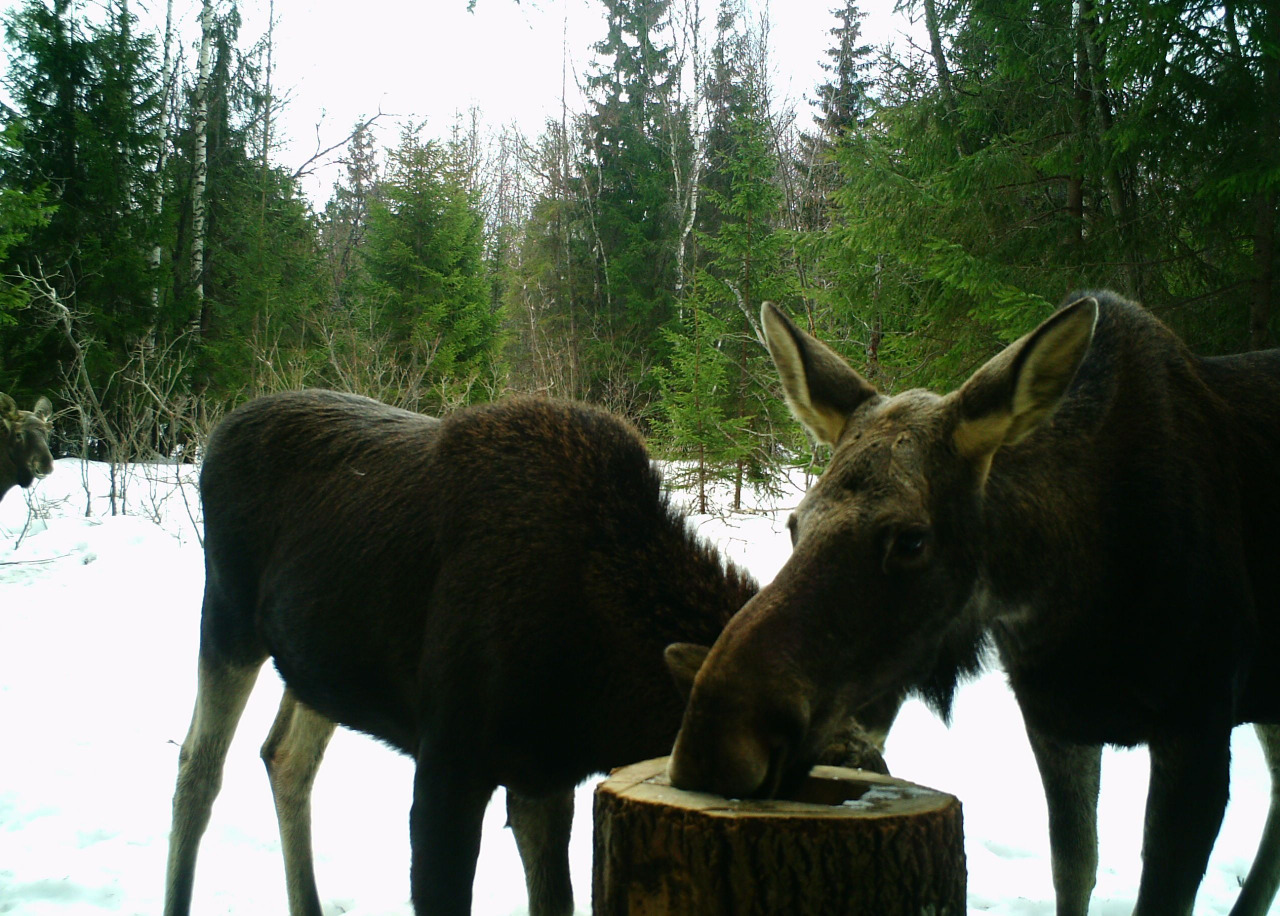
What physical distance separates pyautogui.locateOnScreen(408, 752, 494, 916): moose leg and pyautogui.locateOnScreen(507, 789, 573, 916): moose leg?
424 mm

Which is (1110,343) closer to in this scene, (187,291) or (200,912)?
(200,912)

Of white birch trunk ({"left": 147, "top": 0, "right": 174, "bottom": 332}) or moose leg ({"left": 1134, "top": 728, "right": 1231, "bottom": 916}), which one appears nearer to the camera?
moose leg ({"left": 1134, "top": 728, "right": 1231, "bottom": 916})

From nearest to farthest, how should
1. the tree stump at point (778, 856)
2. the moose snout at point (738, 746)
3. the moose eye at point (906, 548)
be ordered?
the tree stump at point (778, 856), the moose snout at point (738, 746), the moose eye at point (906, 548)

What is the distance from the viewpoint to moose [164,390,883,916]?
8.76 feet

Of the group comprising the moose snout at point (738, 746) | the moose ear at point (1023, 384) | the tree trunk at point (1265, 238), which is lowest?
the moose snout at point (738, 746)

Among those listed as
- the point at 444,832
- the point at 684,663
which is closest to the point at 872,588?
the point at 684,663

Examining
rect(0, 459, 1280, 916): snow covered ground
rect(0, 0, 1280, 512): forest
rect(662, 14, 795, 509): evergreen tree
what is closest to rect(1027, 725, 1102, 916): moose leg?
rect(0, 459, 1280, 916): snow covered ground

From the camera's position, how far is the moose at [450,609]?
2.67 metres

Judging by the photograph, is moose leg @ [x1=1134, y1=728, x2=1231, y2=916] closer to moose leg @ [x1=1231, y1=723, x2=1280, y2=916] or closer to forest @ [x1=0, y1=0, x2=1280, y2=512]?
moose leg @ [x1=1231, y1=723, x2=1280, y2=916]

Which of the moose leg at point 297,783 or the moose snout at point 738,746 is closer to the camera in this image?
the moose snout at point 738,746

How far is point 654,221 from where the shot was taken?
2853 cm

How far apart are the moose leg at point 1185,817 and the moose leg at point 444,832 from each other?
1926mm

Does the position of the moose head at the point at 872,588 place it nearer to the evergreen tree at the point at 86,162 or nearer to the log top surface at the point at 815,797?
the log top surface at the point at 815,797

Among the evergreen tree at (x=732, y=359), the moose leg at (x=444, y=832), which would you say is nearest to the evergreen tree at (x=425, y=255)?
the evergreen tree at (x=732, y=359)
